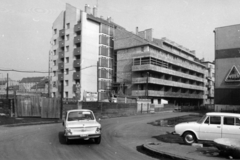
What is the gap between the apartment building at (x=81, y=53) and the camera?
53.2 metres

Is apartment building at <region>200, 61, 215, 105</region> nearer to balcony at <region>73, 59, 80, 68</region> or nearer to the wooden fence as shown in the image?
balcony at <region>73, 59, 80, 68</region>

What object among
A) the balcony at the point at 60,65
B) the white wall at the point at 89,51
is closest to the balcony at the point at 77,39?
the white wall at the point at 89,51

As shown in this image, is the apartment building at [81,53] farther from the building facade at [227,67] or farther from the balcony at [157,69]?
the building facade at [227,67]

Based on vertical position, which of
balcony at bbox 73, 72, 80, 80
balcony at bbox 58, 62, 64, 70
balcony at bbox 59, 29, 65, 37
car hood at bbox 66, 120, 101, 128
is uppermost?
balcony at bbox 59, 29, 65, 37

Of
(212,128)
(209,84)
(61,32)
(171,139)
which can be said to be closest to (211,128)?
(212,128)

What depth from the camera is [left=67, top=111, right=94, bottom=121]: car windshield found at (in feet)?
37.9

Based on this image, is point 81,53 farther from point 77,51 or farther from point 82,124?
point 82,124

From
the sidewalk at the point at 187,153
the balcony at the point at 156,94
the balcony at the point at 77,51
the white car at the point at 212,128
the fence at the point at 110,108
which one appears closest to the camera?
the sidewalk at the point at 187,153

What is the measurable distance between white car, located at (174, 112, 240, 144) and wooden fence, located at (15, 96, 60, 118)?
16.4m

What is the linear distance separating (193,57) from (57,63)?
156ft

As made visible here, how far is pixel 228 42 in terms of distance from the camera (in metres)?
37.6

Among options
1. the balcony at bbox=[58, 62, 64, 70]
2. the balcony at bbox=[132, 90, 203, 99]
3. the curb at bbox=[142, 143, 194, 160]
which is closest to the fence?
the balcony at bbox=[132, 90, 203, 99]

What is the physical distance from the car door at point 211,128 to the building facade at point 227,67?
94.3ft

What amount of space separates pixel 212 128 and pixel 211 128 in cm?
5
